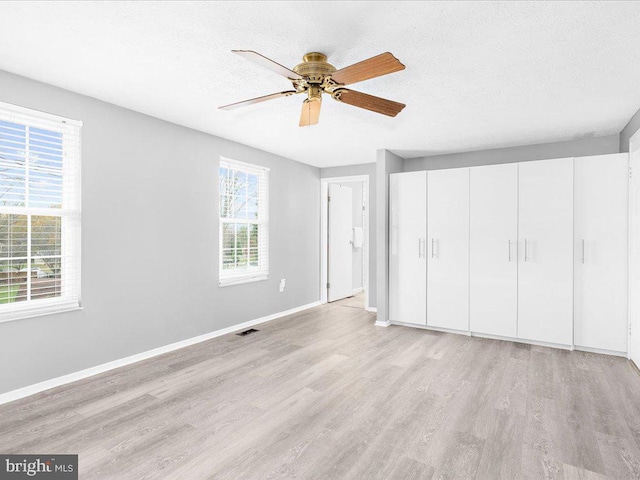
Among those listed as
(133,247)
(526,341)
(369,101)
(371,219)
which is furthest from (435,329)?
(133,247)

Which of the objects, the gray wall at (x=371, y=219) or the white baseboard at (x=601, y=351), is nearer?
the white baseboard at (x=601, y=351)

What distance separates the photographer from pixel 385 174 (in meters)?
4.80

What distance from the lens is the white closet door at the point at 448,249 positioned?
14.5 feet

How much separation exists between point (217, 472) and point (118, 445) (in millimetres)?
688

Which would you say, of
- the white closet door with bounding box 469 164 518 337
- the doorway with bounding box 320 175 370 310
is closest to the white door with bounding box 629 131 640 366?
the white closet door with bounding box 469 164 518 337

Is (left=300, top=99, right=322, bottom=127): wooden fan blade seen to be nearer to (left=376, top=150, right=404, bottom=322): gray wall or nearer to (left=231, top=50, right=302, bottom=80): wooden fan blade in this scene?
(left=231, top=50, right=302, bottom=80): wooden fan blade

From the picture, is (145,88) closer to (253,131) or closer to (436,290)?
(253,131)

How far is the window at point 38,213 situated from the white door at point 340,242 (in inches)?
157

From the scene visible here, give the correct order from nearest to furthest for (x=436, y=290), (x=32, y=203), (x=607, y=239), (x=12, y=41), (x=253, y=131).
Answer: (x=12, y=41)
(x=32, y=203)
(x=607, y=239)
(x=253, y=131)
(x=436, y=290)

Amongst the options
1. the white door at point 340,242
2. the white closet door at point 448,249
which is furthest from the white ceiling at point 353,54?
the white door at point 340,242

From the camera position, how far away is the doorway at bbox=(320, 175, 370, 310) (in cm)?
615

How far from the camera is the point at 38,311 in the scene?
2746 mm

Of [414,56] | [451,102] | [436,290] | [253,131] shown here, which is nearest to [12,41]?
[253,131]

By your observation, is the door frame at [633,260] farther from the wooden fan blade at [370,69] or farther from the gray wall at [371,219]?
the gray wall at [371,219]
